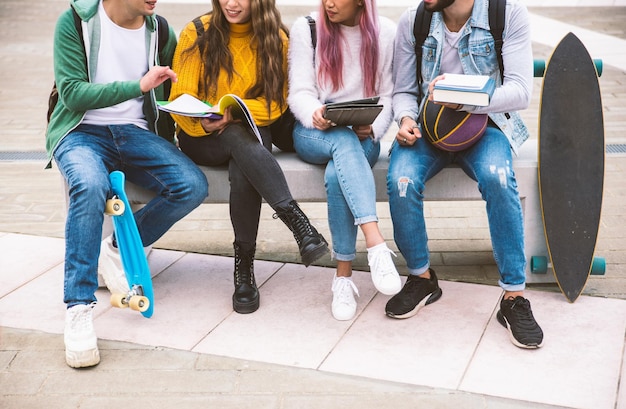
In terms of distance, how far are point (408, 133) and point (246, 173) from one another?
0.73 metres

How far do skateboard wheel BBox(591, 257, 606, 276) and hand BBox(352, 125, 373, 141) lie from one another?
3.98ft

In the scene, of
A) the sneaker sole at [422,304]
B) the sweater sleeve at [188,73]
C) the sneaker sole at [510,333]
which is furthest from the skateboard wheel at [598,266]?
the sweater sleeve at [188,73]

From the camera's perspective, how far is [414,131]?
12.2 ft

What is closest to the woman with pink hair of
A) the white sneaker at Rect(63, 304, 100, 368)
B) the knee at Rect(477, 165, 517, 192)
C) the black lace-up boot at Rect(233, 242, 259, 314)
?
the black lace-up boot at Rect(233, 242, 259, 314)

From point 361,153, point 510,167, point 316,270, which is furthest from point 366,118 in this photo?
point 316,270

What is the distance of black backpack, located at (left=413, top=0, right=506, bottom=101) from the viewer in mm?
3688

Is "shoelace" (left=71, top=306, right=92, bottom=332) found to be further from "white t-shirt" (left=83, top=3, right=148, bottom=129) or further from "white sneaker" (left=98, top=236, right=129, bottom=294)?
"white t-shirt" (left=83, top=3, right=148, bottom=129)

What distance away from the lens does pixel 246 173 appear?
12.1 ft

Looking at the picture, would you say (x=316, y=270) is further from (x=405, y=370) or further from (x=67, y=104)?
(x=67, y=104)

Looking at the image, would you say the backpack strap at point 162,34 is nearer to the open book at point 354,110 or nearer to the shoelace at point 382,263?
the open book at point 354,110

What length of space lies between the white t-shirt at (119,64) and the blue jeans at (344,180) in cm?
80

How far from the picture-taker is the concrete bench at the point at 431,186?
3941mm

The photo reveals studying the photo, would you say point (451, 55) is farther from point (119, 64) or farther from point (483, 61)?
point (119, 64)

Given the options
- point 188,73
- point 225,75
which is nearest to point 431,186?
point 225,75
